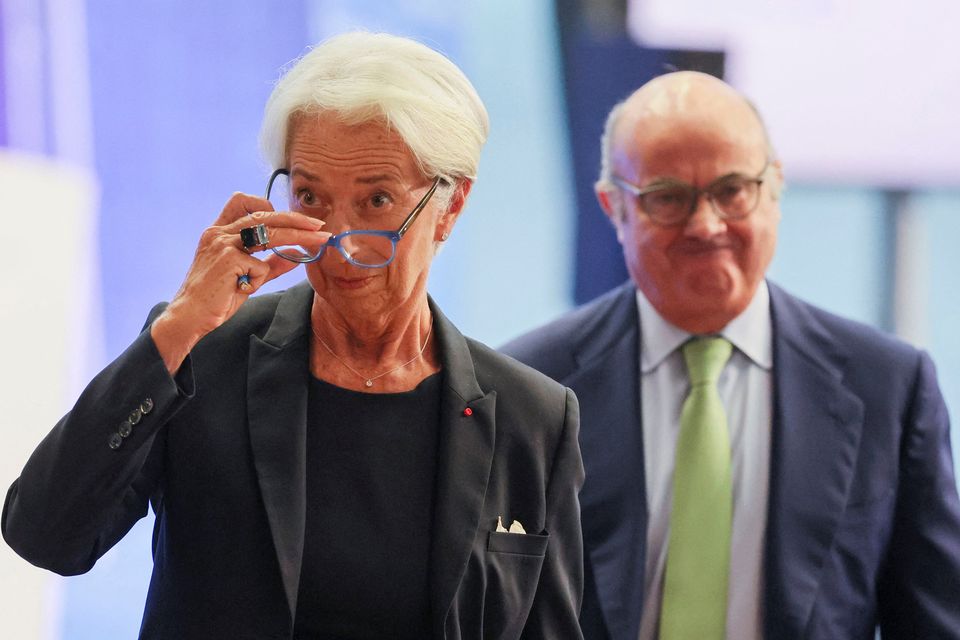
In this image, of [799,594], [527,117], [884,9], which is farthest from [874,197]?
[799,594]

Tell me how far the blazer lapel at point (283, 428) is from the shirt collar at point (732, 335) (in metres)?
0.83

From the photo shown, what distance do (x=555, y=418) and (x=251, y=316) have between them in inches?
19.7

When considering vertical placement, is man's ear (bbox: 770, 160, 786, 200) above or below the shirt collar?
above

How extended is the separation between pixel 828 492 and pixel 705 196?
0.60 m

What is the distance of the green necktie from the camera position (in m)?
2.33

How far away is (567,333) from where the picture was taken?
2.57 m

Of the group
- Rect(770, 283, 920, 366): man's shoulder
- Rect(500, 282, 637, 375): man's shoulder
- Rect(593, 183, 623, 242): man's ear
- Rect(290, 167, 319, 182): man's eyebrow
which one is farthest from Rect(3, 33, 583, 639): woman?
Rect(770, 283, 920, 366): man's shoulder

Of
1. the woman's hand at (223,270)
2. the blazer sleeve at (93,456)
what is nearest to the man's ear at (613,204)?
the woman's hand at (223,270)

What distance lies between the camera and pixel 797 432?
2.42 m

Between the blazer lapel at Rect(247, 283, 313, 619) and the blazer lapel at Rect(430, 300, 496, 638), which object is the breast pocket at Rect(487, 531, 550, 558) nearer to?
the blazer lapel at Rect(430, 300, 496, 638)

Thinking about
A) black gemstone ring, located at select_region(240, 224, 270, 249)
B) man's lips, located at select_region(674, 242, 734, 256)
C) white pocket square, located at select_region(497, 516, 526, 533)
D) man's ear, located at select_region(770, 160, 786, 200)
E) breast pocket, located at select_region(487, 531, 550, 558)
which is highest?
man's ear, located at select_region(770, 160, 786, 200)

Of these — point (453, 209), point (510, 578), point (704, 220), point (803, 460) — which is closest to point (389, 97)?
point (453, 209)

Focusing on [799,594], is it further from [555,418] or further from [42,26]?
[42,26]

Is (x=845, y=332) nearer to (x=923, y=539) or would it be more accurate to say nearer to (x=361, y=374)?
(x=923, y=539)
